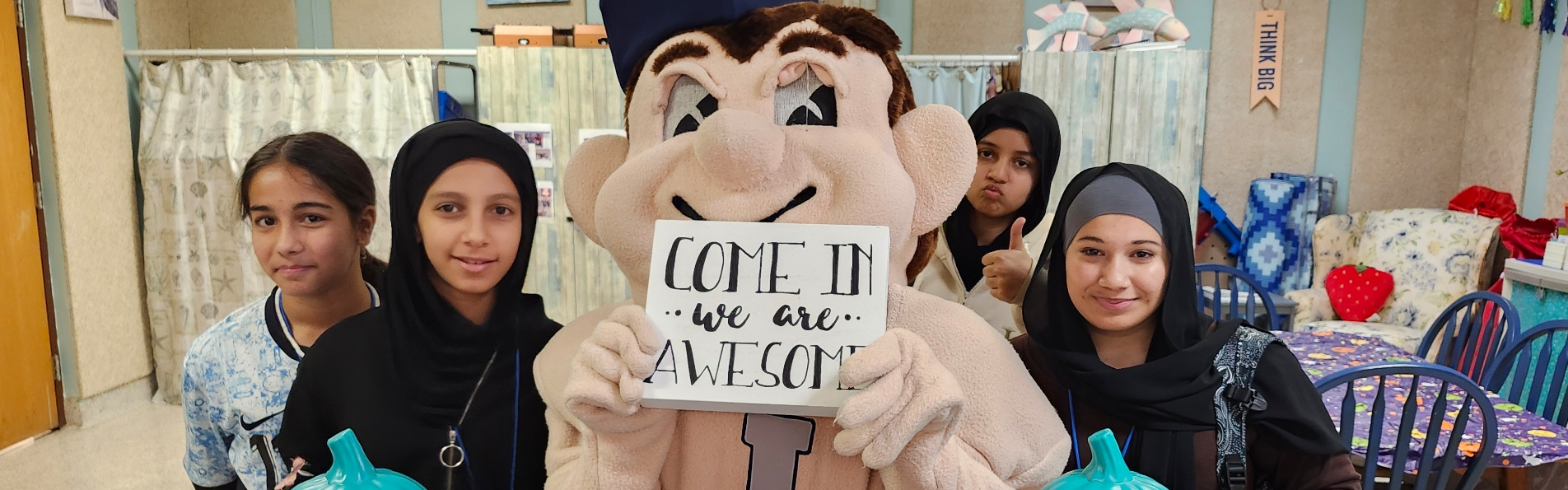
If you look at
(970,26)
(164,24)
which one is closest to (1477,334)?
(970,26)

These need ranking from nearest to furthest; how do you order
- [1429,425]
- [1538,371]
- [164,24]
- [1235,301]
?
[1429,425]
[1538,371]
[1235,301]
[164,24]

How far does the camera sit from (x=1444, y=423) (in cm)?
172

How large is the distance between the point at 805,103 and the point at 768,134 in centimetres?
10

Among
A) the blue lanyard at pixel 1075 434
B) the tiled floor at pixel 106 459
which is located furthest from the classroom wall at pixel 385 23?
the blue lanyard at pixel 1075 434

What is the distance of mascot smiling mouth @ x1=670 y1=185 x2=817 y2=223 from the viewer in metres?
0.79

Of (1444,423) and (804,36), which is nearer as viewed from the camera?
(804,36)

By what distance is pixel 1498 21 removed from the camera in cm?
356

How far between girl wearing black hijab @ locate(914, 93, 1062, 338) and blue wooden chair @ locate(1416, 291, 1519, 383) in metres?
Result: 1.53

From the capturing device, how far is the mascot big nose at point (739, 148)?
730 millimetres

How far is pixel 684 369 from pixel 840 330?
15cm

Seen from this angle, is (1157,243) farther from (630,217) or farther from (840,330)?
(630,217)

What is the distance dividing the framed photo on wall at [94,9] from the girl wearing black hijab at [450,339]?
300 cm

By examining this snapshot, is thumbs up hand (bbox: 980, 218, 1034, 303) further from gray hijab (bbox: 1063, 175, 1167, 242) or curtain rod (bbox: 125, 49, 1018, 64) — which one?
curtain rod (bbox: 125, 49, 1018, 64)

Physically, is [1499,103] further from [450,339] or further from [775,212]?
[450,339]
